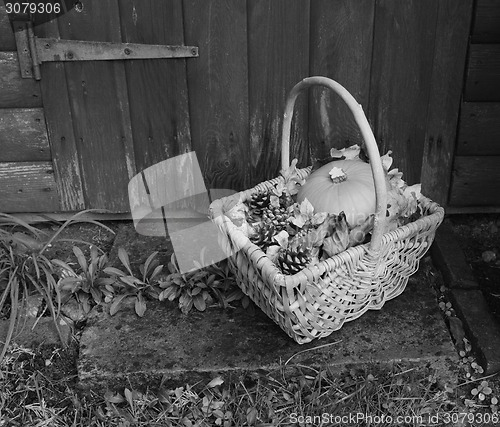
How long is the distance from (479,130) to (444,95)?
20 centimetres

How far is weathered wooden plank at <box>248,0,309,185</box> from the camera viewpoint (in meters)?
2.25

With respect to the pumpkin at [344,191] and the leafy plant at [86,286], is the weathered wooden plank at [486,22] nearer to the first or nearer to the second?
the pumpkin at [344,191]

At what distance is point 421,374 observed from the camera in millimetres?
1906

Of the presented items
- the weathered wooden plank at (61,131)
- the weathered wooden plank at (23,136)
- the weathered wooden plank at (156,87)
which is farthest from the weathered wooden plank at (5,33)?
the weathered wooden plank at (156,87)

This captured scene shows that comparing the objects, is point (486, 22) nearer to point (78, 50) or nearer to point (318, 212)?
point (318, 212)

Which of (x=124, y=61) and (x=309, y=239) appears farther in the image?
(x=124, y=61)

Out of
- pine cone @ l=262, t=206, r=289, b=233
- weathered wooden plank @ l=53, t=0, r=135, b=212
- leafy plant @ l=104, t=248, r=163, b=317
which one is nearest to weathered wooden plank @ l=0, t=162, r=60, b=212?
weathered wooden plank @ l=53, t=0, r=135, b=212

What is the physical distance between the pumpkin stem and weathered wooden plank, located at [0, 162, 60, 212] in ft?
3.77

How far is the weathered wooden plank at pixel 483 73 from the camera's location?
2.29m

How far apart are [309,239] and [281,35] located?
0.82 meters

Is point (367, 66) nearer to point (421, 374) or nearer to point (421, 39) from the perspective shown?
point (421, 39)

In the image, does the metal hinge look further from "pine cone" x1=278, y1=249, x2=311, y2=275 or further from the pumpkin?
"pine cone" x1=278, y1=249, x2=311, y2=275

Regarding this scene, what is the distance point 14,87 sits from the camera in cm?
236

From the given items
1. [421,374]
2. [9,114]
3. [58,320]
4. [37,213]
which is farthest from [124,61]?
[421,374]
